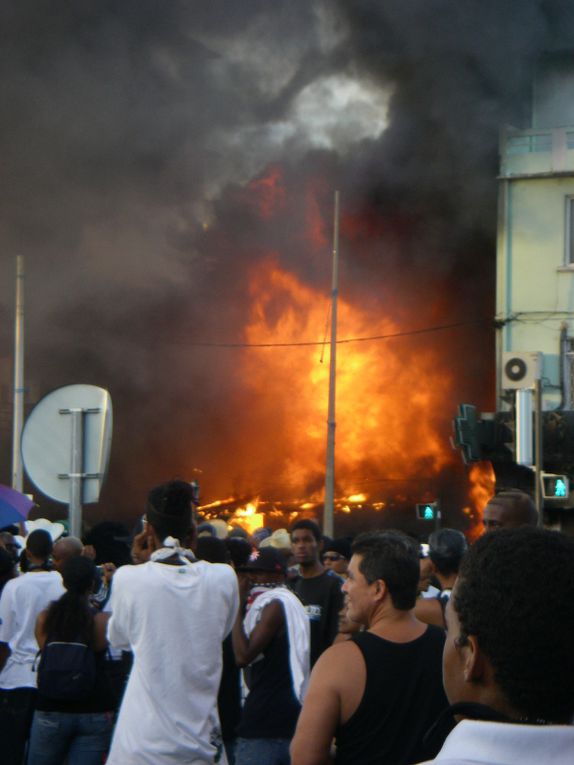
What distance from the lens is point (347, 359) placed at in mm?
28469

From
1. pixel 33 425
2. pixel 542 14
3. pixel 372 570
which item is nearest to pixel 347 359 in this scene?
pixel 542 14

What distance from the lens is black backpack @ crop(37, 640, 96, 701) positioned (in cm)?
571

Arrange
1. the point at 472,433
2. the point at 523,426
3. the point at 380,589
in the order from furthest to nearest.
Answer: the point at 472,433 < the point at 523,426 < the point at 380,589

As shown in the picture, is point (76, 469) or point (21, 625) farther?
point (21, 625)

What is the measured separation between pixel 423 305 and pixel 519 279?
13.8 feet

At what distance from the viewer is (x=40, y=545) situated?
7078 mm

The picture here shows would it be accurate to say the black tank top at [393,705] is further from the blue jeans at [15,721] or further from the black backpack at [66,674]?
the blue jeans at [15,721]

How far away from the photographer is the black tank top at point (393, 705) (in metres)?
3.61

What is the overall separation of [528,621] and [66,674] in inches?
170

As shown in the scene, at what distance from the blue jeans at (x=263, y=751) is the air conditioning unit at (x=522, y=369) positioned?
18.0m

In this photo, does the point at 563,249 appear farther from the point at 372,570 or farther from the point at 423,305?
the point at 372,570

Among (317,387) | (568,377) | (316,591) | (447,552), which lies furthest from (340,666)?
(317,387)

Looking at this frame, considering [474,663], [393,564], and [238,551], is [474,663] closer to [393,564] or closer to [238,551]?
[393,564]

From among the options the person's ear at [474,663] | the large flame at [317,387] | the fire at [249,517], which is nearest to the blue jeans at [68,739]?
the person's ear at [474,663]
